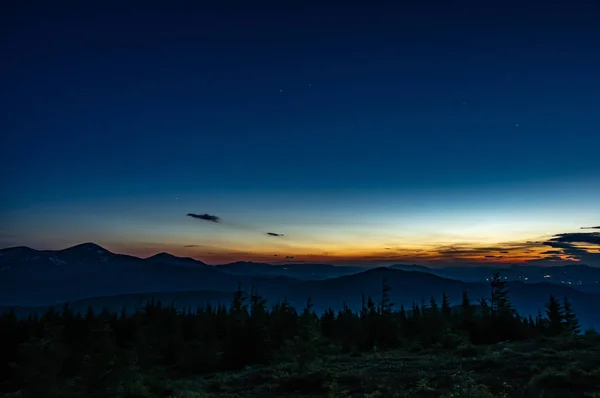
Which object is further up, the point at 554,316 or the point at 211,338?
the point at 211,338

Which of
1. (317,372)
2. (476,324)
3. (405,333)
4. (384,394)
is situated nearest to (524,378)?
(384,394)

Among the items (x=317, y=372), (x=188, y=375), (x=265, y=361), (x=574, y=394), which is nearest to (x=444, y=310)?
(x=265, y=361)

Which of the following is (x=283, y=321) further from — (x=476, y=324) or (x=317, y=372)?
(x=317, y=372)

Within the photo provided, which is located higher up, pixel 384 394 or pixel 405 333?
pixel 384 394

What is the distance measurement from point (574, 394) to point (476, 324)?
3258cm

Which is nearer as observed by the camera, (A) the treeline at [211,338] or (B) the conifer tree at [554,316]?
(A) the treeline at [211,338]

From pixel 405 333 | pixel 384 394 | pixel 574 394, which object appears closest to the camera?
pixel 574 394

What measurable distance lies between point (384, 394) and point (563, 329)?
45.2 metres

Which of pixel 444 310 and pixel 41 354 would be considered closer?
pixel 41 354

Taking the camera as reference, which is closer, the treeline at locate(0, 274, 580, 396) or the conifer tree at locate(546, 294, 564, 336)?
the treeline at locate(0, 274, 580, 396)

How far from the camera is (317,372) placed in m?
23.1

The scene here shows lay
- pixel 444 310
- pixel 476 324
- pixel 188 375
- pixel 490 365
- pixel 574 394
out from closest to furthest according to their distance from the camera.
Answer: pixel 574 394, pixel 490 365, pixel 188 375, pixel 476 324, pixel 444 310

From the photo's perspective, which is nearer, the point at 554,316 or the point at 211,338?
the point at 211,338

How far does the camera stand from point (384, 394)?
56.4ft
